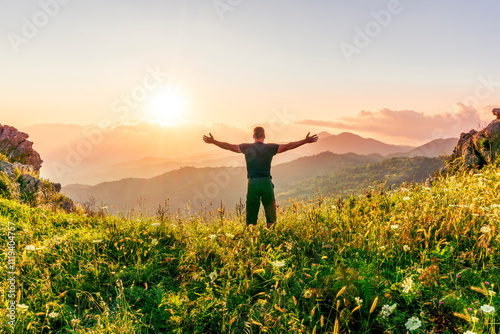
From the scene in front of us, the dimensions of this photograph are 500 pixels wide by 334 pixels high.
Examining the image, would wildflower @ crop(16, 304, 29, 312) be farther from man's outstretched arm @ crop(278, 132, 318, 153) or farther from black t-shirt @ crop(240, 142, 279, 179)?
man's outstretched arm @ crop(278, 132, 318, 153)

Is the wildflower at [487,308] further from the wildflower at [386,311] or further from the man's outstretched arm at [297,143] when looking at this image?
the man's outstretched arm at [297,143]

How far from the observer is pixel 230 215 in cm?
804

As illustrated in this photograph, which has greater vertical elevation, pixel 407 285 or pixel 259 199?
pixel 259 199

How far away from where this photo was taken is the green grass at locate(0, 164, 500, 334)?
3654 mm

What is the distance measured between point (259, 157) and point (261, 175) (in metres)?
0.44

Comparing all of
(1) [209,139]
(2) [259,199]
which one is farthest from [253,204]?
(1) [209,139]

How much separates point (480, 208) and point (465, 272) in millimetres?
1914

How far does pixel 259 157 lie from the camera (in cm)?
743

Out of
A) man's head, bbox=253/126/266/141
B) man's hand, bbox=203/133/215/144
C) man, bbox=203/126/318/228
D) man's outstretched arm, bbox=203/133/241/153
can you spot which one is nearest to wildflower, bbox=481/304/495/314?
man, bbox=203/126/318/228

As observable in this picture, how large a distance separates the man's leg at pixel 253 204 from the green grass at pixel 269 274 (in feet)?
1.84

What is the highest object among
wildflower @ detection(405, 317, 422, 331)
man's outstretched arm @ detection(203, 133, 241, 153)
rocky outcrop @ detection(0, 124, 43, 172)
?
Answer: rocky outcrop @ detection(0, 124, 43, 172)

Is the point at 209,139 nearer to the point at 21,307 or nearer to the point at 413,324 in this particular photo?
the point at 21,307

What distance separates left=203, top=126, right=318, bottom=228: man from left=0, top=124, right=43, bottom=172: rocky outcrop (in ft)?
54.6

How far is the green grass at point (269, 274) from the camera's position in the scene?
3.65 metres
